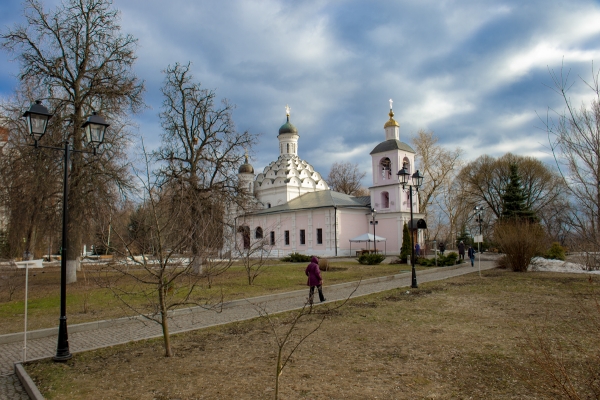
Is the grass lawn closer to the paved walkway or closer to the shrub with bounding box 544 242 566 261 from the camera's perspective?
the paved walkway

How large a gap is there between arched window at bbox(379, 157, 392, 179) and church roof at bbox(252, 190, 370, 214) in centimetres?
386

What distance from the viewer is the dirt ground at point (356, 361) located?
4910mm

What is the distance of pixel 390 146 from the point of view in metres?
39.2

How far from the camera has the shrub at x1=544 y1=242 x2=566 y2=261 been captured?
2586 centimetres

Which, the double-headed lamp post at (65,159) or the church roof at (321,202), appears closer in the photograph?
the double-headed lamp post at (65,159)

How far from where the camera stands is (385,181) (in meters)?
40.2

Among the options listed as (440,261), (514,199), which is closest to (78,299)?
(440,261)

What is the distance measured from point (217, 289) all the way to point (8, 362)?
8.40 meters

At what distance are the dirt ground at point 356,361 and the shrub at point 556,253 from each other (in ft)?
61.2

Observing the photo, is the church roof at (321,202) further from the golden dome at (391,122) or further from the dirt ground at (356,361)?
the dirt ground at (356,361)

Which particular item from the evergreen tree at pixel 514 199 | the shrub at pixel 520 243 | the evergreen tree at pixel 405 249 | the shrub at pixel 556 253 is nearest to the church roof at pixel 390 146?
the evergreen tree at pixel 514 199

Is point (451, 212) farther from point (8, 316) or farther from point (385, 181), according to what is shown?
point (8, 316)

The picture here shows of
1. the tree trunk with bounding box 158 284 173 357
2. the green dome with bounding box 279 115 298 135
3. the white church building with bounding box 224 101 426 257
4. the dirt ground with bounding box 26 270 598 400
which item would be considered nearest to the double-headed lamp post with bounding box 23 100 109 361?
the dirt ground with bounding box 26 270 598 400

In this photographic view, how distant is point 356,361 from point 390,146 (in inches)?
1371
